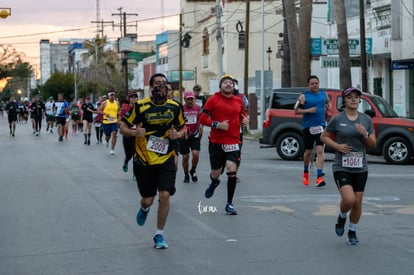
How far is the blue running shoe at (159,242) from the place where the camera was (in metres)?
9.15

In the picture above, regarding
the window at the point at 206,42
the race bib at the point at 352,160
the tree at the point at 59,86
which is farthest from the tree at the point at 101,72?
the race bib at the point at 352,160

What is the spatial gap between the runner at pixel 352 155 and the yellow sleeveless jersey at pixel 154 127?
1.70 metres

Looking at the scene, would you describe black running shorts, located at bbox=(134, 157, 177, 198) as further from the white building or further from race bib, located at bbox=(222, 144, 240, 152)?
the white building

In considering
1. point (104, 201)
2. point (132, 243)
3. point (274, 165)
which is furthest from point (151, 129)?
point (274, 165)

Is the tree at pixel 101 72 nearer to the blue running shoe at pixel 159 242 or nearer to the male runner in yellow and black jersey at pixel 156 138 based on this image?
the male runner in yellow and black jersey at pixel 156 138

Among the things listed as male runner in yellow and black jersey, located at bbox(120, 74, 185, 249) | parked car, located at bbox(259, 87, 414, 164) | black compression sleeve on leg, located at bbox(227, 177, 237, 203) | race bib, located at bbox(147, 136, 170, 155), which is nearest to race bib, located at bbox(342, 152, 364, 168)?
male runner in yellow and black jersey, located at bbox(120, 74, 185, 249)

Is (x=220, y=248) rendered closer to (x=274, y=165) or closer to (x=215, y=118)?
(x=215, y=118)

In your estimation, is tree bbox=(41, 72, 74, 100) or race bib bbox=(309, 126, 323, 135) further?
tree bbox=(41, 72, 74, 100)

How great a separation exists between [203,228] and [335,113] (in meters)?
11.5

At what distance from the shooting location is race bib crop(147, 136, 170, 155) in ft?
30.6

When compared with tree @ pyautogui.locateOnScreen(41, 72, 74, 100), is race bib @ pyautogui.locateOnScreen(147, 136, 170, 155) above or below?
below

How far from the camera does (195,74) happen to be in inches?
3002

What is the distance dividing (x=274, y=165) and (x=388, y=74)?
783 inches

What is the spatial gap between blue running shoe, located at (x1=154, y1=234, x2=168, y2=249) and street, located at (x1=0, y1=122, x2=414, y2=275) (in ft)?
0.29
